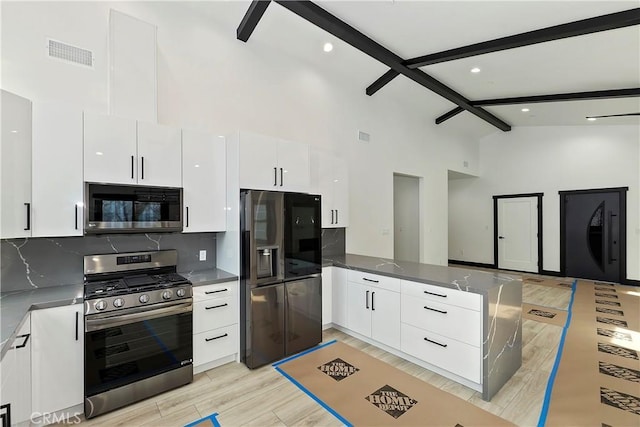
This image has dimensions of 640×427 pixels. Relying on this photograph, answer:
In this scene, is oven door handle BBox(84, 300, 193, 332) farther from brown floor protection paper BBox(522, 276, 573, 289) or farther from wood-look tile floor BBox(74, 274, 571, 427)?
brown floor protection paper BBox(522, 276, 573, 289)

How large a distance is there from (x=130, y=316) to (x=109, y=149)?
4.52ft

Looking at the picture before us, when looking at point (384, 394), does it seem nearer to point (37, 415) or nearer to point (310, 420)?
point (310, 420)

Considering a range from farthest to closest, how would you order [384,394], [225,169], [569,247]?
[569,247]
[225,169]
[384,394]

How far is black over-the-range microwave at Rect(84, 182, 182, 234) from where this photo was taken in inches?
95.2

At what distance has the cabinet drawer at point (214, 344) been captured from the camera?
2738mm

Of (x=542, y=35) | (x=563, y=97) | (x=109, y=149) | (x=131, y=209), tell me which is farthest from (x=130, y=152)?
(x=563, y=97)

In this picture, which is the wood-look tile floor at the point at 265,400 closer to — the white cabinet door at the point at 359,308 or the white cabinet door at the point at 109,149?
the white cabinet door at the point at 359,308

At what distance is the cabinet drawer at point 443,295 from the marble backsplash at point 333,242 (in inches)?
67.0

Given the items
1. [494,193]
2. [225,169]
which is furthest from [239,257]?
[494,193]

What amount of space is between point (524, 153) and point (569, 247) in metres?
2.57

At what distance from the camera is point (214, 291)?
2.83 meters

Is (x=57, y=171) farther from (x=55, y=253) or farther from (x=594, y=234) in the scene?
(x=594, y=234)

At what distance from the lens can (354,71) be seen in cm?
472

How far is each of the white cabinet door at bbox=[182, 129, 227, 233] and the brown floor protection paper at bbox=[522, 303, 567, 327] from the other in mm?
4599
